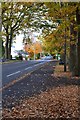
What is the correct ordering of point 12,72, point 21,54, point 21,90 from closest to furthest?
1. point 21,90
2. point 12,72
3. point 21,54

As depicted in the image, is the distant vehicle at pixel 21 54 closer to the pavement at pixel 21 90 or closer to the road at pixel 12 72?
the road at pixel 12 72

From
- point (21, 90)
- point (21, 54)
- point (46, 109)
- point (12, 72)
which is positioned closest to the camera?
point (46, 109)

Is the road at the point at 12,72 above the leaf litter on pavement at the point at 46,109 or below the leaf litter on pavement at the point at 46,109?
below

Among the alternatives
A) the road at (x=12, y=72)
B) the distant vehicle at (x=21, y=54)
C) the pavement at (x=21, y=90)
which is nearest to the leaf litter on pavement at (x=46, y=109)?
the pavement at (x=21, y=90)

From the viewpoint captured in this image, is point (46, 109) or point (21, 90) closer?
point (46, 109)

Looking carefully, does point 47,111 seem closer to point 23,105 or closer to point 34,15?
point 23,105

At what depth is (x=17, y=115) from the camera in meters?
7.62

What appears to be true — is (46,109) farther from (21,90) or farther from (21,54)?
(21,54)

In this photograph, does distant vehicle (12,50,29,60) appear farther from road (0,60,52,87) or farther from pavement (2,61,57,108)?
pavement (2,61,57,108)

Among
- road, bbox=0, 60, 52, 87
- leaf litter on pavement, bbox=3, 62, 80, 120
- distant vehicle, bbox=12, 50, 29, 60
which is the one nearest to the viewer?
leaf litter on pavement, bbox=3, 62, 80, 120

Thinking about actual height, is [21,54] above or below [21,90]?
above

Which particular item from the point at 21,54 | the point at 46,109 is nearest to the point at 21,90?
the point at 46,109

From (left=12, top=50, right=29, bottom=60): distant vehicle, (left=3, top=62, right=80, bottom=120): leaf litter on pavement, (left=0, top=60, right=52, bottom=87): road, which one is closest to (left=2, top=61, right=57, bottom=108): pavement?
(left=3, top=62, right=80, bottom=120): leaf litter on pavement

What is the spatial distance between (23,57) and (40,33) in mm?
60501
